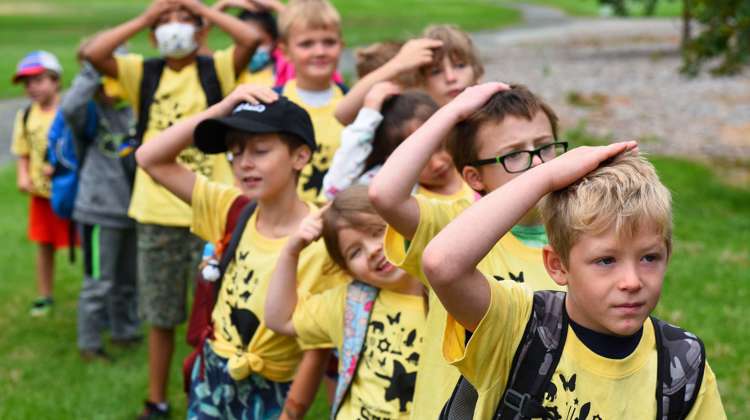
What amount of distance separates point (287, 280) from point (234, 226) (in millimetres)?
609

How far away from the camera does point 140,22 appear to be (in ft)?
20.2

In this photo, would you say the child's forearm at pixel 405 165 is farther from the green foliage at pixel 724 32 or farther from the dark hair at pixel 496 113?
the green foliage at pixel 724 32

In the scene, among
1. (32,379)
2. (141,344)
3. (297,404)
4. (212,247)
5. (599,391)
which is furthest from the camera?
(141,344)

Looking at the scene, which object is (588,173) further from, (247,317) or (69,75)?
(69,75)

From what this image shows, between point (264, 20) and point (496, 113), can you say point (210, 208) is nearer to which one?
point (496, 113)

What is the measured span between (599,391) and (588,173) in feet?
1.72

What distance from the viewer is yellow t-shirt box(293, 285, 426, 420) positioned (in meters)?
3.76

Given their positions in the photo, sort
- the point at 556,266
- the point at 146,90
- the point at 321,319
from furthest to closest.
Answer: the point at 146,90 → the point at 321,319 → the point at 556,266

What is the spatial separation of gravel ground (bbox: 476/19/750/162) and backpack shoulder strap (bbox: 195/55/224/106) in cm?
994

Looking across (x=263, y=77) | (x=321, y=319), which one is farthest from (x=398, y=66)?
(x=263, y=77)

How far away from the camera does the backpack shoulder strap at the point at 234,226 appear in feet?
14.9

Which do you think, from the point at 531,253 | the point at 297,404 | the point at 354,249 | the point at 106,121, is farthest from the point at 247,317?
the point at 106,121

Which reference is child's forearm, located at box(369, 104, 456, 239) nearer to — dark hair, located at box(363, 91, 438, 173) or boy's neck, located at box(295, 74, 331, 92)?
dark hair, located at box(363, 91, 438, 173)

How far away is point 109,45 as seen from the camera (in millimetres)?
6230
